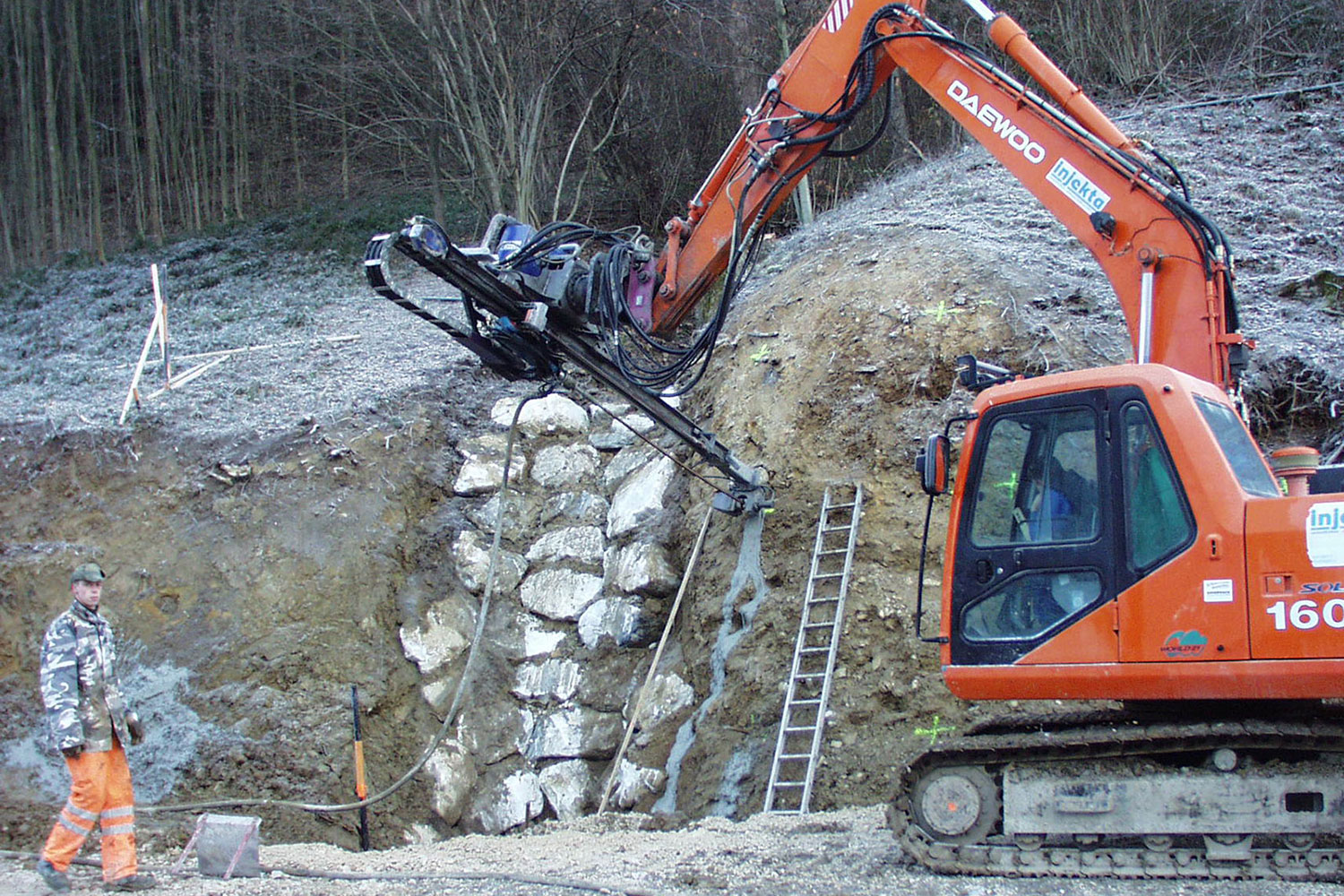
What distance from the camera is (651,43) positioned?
1689 centimetres

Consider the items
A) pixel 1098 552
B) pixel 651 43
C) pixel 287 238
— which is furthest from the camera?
pixel 287 238

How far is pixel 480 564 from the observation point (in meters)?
9.88

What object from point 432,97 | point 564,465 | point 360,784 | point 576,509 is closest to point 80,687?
point 360,784

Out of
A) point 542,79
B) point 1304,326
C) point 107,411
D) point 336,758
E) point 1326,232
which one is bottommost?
point 336,758

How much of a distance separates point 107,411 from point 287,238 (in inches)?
302

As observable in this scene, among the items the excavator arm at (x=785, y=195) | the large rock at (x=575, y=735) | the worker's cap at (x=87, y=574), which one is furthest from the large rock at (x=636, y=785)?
the worker's cap at (x=87, y=574)

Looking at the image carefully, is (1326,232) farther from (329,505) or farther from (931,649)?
(329,505)

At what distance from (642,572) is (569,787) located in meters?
1.85

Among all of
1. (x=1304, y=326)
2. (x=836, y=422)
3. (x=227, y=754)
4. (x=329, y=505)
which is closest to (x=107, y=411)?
(x=329, y=505)

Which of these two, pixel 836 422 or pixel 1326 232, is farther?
pixel 1326 232

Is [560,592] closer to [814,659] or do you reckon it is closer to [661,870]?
[814,659]

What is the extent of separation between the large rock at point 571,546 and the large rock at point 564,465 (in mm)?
652

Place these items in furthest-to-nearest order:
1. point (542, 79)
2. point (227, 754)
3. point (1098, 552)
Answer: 1. point (542, 79)
2. point (227, 754)
3. point (1098, 552)

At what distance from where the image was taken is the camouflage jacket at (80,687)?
18.5 ft
